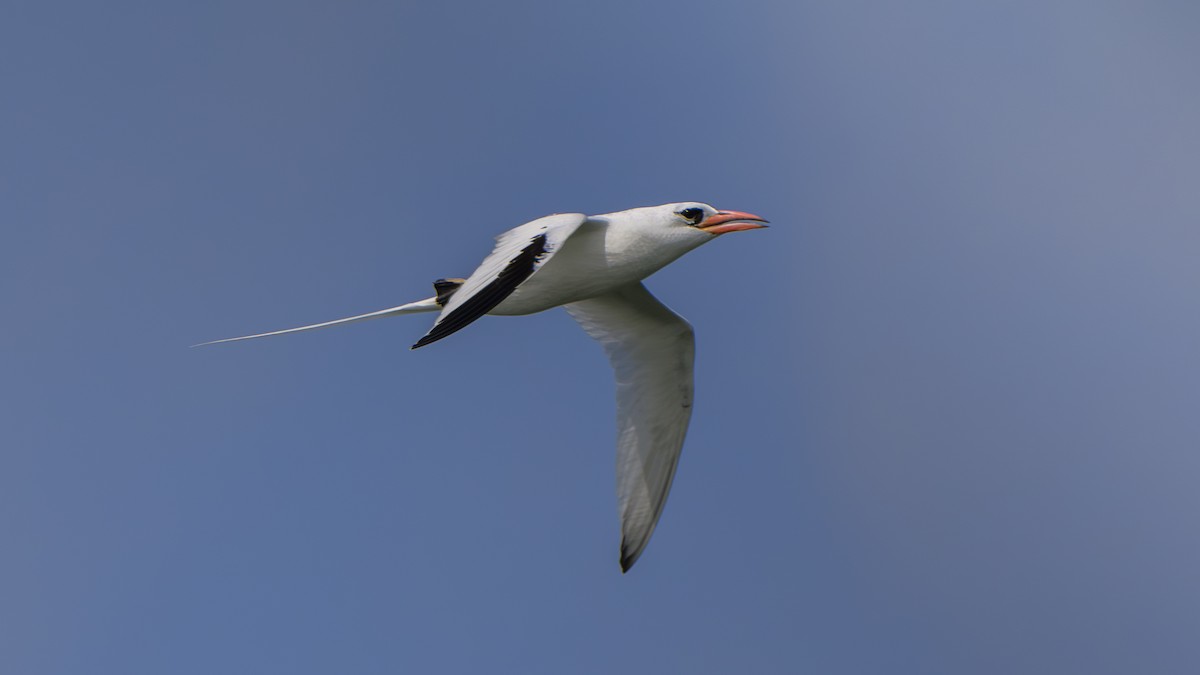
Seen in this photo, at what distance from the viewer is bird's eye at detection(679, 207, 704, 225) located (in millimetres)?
12758

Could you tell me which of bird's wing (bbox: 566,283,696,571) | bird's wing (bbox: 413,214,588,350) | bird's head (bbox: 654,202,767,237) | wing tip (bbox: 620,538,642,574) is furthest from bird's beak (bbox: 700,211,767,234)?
wing tip (bbox: 620,538,642,574)

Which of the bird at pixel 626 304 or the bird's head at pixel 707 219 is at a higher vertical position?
the bird's head at pixel 707 219

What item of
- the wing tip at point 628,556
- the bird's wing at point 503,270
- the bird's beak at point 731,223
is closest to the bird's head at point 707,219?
the bird's beak at point 731,223

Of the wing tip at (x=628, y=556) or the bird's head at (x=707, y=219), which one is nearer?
the bird's head at (x=707, y=219)

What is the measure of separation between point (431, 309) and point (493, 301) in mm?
3436

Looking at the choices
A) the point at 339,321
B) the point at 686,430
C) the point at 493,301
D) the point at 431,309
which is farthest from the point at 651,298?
the point at 493,301

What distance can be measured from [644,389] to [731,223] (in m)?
3.52

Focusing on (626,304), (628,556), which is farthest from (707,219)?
(628,556)

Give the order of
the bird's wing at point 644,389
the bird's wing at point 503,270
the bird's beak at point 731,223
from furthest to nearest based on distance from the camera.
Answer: the bird's wing at point 644,389, the bird's beak at point 731,223, the bird's wing at point 503,270

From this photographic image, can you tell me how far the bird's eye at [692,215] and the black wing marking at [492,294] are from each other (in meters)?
2.40

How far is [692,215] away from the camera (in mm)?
12773

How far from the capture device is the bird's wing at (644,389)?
49.6 feet

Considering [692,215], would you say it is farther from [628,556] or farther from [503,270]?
[628,556]

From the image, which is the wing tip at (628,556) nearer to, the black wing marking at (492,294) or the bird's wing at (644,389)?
the bird's wing at (644,389)
